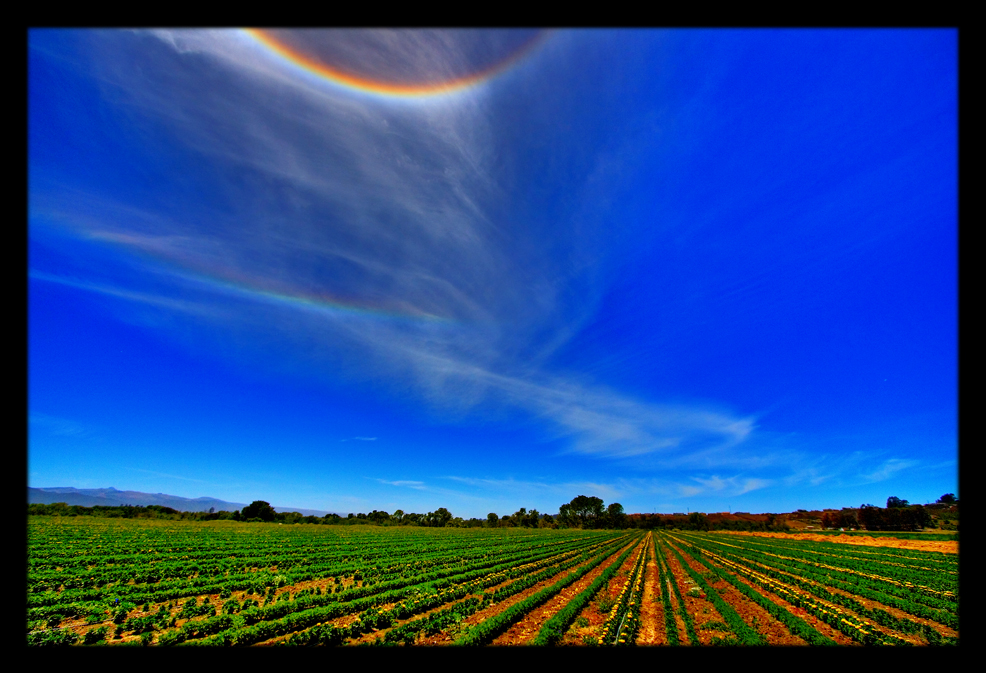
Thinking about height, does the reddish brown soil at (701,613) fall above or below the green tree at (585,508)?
above

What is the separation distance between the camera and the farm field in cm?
1323

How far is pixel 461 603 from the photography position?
17.3 meters

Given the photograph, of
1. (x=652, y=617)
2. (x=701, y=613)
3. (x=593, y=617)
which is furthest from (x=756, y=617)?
(x=593, y=617)

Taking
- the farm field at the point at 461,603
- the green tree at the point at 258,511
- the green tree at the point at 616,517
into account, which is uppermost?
the farm field at the point at 461,603

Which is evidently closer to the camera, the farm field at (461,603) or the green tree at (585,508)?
the farm field at (461,603)

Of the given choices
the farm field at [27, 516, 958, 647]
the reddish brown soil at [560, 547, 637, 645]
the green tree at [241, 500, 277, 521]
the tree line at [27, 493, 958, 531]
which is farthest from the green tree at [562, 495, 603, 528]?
the reddish brown soil at [560, 547, 637, 645]

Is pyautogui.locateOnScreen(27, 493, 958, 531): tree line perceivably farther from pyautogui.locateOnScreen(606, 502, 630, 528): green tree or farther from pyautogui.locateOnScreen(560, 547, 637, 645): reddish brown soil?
pyautogui.locateOnScreen(560, 547, 637, 645): reddish brown soil

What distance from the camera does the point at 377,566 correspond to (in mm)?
28172

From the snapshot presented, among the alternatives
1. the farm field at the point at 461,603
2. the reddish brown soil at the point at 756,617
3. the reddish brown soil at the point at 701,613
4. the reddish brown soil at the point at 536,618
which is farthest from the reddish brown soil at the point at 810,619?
the reddish brown soil at the point at 536,618

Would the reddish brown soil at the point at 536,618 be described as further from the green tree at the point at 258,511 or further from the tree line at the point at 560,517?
the green tree at the point at 258,511

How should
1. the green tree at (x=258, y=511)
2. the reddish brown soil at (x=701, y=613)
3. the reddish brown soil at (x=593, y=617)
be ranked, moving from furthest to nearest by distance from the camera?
the green tree at (x=258, y=511)
the reddish brown soil at (x=701, y=613)
the reddish brown soil at (x=593, y=617)

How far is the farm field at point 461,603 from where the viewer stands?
13.2m

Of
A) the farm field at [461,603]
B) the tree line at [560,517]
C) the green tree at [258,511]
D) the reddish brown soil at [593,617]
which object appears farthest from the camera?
the green tree at [258,511]
